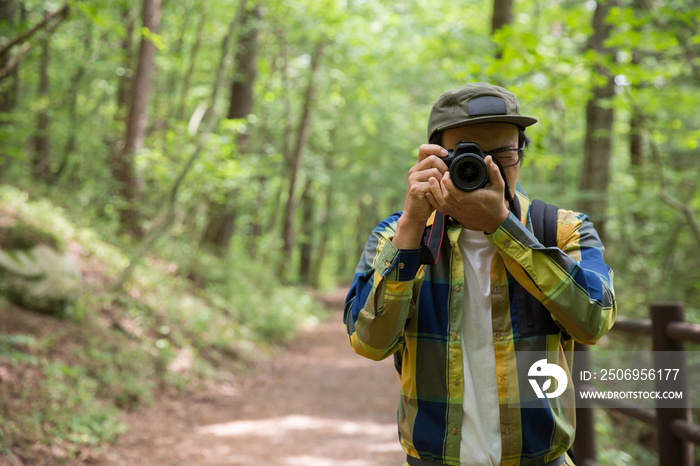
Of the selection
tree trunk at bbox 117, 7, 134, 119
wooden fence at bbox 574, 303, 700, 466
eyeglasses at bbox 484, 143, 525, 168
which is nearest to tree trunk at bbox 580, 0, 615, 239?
wooden fence at bbox 574, 303, 700, 466

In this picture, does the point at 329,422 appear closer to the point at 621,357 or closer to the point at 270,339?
the point at 621,357

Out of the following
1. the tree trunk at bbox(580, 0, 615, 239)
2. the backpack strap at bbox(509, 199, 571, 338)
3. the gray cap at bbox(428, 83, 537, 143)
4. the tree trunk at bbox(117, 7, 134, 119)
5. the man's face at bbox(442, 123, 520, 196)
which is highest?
the tree trunk at bbox(117, 7, 134, 119)

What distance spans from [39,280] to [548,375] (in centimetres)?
688

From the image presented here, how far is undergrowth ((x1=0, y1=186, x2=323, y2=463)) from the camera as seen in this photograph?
5086 millimetres

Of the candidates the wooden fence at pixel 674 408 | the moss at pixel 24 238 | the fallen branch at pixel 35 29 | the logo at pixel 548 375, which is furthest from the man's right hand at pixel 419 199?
the moss at pixel 24 238

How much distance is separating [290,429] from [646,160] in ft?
26.7

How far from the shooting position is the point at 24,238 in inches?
278

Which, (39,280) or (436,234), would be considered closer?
(436,234)

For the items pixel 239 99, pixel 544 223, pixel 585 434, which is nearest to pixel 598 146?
pixel 585 434

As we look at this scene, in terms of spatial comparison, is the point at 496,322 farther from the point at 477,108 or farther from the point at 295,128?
the point at 295,128

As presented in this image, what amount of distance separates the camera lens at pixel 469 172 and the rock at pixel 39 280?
6759mm

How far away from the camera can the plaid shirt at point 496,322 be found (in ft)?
5.14

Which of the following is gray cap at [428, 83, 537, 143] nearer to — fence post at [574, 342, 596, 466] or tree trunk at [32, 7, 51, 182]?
fence post at [574, 342, 596, 466]

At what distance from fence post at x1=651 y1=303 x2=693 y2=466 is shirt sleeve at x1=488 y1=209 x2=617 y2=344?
235 cm
